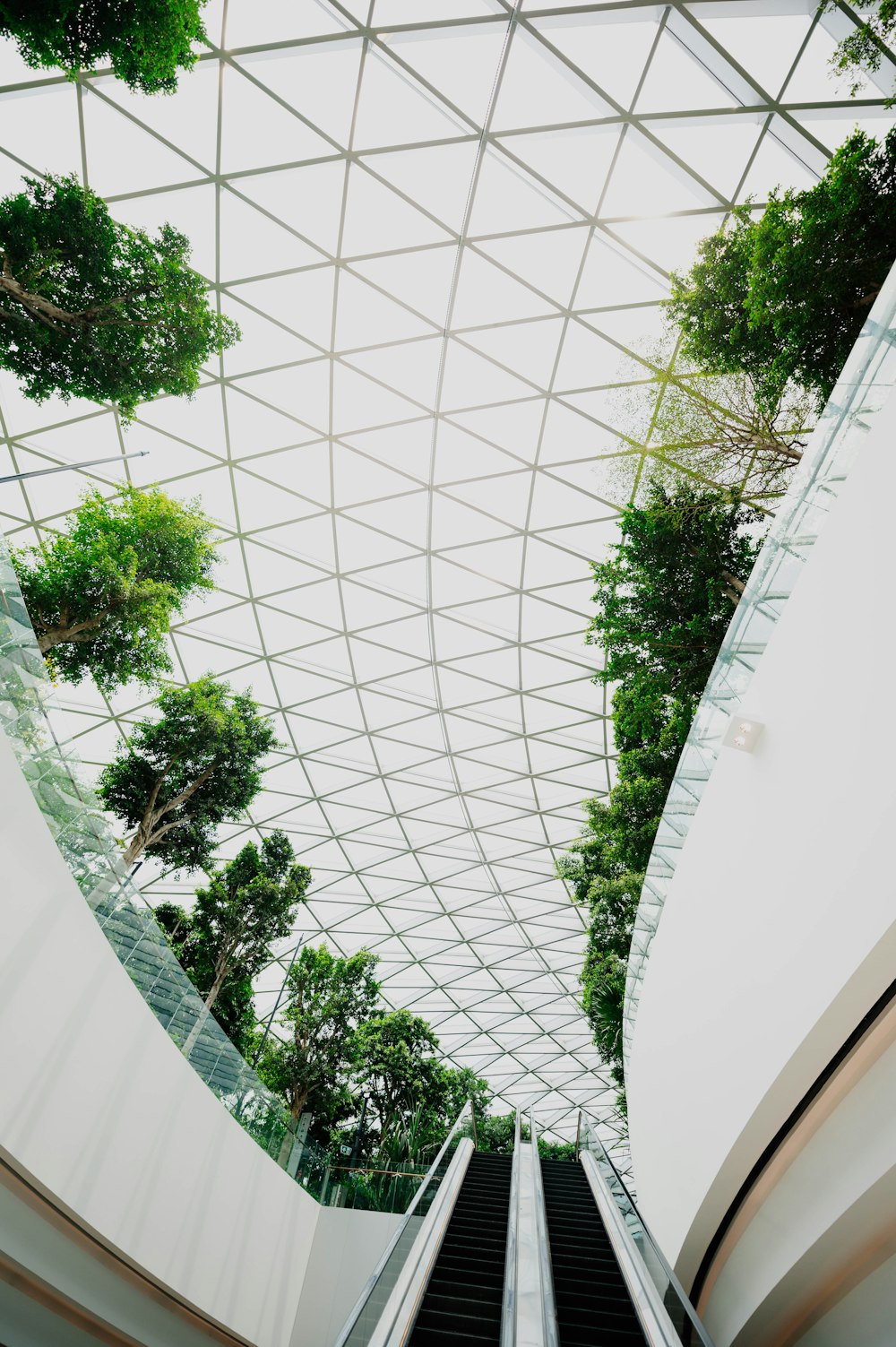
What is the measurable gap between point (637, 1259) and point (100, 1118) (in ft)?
22.4

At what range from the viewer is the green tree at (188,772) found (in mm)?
19188

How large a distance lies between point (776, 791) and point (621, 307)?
1372 centimetres

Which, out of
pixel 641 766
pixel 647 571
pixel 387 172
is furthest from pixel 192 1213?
pixel 387 172

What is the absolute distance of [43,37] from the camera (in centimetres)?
Result: 948

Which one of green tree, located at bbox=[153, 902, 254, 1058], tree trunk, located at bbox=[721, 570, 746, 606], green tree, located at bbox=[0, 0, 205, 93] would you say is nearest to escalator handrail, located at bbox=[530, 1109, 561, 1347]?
tree trunk, located at bbox=[721, 570, 746, 606]

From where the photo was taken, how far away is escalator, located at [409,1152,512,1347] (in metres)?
7.51

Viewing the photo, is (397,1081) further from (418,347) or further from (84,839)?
(418,347)

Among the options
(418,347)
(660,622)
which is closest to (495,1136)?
(660,622)

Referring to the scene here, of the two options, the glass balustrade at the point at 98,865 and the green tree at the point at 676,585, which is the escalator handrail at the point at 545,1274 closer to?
the glass balustrade at the point at 98,865

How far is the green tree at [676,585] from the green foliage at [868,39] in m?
7.43

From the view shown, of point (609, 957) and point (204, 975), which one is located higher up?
point (609, 957)

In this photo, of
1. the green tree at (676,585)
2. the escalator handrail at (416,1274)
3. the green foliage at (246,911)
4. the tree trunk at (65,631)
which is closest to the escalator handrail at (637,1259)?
the escalator handrail at (416,1274)

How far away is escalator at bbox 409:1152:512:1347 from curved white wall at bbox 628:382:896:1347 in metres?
2.93

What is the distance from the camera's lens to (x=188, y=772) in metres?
19.9
